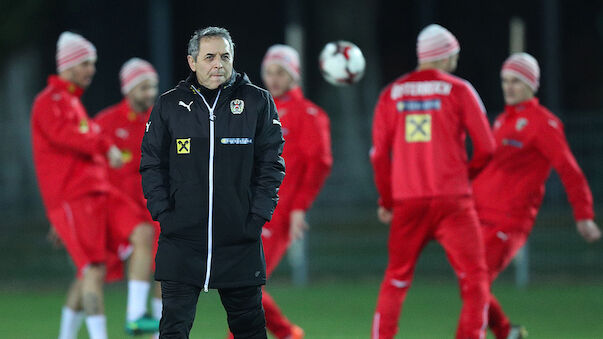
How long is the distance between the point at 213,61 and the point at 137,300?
2978 millimetres

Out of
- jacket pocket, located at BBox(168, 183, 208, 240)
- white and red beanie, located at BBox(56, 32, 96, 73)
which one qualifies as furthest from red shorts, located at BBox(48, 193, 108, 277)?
jacket pocket, located at BBox(168, 183, 208, 240)

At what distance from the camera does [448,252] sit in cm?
716

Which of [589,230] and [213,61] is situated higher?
[213,61]

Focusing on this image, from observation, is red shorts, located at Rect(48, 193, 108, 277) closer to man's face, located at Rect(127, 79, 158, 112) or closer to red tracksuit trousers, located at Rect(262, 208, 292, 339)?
red tracksuit trousers, located at Rect(262, 208, 292, 339)

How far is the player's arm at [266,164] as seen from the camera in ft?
18.4

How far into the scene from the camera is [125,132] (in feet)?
30.8

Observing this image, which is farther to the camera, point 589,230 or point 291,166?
point 291,166

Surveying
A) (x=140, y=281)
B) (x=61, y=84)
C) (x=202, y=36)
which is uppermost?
(x=202, y=36)

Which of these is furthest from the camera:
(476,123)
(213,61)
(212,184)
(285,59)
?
(285,59)

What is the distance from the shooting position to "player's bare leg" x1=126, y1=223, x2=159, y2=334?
26.0 ft

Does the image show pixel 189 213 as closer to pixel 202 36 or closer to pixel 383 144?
pixel 202 36

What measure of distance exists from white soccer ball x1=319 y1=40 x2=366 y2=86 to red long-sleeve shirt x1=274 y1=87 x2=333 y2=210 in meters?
0.43

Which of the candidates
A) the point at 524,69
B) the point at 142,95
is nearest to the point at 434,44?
the point at 524,69

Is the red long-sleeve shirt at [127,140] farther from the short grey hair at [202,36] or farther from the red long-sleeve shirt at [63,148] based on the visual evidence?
the short grey hair at [202,36]
